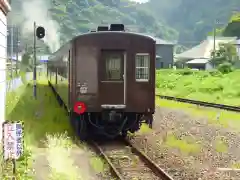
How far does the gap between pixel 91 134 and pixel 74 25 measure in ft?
257

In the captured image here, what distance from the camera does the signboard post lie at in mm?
7697

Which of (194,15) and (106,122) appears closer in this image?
(106,122)

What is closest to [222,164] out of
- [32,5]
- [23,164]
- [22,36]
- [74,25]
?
[23,164]

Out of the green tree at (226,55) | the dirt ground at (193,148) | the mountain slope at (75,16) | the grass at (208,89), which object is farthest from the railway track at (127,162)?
the green tree at (226,55)

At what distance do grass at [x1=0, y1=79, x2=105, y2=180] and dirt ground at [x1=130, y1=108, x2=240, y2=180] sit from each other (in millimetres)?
1903

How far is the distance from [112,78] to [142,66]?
A: 792 mm

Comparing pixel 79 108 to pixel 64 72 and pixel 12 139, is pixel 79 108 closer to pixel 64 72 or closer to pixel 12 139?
pixel 64 72

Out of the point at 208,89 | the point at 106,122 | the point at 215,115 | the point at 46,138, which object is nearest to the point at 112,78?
the point at 106,122

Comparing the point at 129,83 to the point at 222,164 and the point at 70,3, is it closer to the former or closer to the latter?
the point at 222,164

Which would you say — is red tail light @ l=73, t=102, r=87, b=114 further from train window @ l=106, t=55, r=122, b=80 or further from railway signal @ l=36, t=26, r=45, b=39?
railway signal @ l=36, t=26, r=45, b=39

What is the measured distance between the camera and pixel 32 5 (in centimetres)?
4531

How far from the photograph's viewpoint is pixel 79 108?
475 inches

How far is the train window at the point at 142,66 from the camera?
12195 millimetres

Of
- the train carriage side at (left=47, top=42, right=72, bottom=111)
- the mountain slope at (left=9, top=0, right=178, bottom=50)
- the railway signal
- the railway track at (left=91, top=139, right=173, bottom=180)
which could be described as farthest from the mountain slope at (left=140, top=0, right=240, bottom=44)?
the railway track at (left=91, top=139, right=173, bottom=180)
